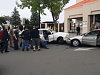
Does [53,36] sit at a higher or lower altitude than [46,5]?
lower

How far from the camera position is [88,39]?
17.5m

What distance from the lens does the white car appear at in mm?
17141

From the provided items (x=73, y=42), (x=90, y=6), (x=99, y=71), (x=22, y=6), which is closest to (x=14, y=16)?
(x=22, y=6)

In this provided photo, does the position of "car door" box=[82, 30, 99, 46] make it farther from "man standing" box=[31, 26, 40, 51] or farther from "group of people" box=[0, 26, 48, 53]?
"man standing" box=[31, 26, 40, 51]

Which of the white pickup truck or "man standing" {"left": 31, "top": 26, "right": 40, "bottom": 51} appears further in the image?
the white pickup truck

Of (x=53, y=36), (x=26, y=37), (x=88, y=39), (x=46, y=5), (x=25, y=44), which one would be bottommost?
(x=25, y=44)

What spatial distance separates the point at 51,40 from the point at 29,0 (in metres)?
13.5

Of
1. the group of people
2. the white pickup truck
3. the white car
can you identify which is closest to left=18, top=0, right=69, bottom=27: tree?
the white pickup truck

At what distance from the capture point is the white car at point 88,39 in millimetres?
17141

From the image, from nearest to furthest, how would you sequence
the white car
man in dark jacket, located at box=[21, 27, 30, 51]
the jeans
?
1. man in dark jacket, located at box=[21, 27, 30, 51]
2. the jeans
3. the white car

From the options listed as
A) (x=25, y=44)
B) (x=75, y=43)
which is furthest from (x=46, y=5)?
(x=25, y=44)

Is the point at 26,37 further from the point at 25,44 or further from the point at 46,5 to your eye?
the point at 46,5

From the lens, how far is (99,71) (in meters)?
8.21

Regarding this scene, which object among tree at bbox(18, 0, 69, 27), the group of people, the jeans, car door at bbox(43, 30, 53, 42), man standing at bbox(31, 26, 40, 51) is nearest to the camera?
the group of people
